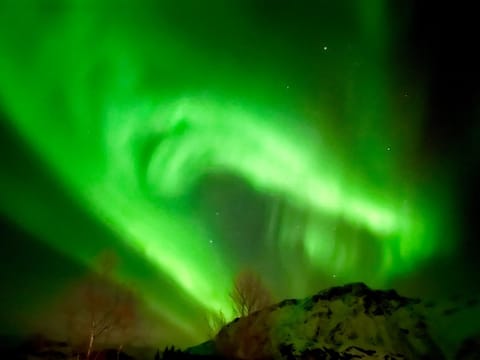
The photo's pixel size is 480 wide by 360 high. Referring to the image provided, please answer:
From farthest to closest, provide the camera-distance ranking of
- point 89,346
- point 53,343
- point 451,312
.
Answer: point 451,312, point 53,343, point 89,346

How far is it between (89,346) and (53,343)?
143 feet

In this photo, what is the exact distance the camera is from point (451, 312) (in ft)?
615

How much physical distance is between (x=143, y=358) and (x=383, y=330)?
81.7 meters

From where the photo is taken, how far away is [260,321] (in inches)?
6102

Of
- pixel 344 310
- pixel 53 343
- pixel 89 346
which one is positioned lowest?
pixel 89 346

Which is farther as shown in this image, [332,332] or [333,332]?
[332,332]

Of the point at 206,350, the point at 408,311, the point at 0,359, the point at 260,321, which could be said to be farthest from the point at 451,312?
the point at 0,359

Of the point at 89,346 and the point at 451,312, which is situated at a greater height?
the point at 451,312

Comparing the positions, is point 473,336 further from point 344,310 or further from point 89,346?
point 89,346

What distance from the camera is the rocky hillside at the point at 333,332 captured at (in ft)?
422

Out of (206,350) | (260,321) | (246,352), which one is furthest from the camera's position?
(260,321)

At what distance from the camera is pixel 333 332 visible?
166750 mm

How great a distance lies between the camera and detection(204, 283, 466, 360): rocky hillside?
5059 inches

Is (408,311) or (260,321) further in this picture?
(408,311)
